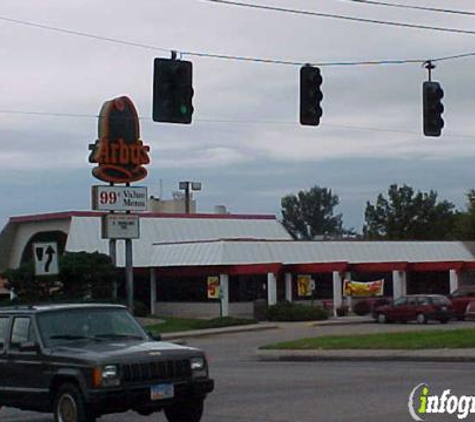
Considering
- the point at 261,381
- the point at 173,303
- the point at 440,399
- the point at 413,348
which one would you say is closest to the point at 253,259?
the point at 173,303

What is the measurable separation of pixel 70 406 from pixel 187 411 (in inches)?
64.8

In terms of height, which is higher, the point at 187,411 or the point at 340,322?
the point at 187,411

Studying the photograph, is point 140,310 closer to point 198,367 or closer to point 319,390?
point 319,390

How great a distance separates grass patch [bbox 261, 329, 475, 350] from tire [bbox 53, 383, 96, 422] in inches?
662

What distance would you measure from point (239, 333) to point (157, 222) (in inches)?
818

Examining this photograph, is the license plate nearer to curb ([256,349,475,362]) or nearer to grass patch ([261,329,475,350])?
curb ([256,349,475,362])

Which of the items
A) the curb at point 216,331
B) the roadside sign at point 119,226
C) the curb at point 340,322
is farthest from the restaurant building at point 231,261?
the roadside sign at point 119,226

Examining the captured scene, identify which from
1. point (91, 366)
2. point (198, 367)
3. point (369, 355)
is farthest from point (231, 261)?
point (91, 366)

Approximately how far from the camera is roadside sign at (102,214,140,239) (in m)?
46.4

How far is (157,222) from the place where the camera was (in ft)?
243

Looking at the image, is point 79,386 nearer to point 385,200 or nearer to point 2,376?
point 2,376

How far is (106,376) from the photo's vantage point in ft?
47.7

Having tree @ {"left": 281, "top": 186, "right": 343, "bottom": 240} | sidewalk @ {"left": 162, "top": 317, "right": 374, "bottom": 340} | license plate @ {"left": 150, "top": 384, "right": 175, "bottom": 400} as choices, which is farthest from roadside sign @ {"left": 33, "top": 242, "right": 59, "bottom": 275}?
tree @ {"left": 281, "top": 186, "right": 343, "bottom": 240}

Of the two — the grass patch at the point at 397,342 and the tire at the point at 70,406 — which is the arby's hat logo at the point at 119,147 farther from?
the tire at the point at 70,406
